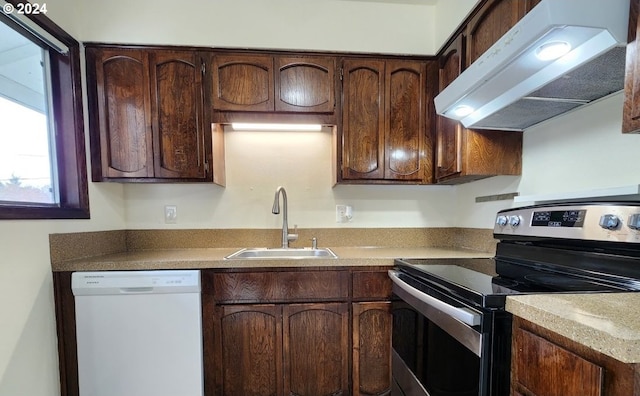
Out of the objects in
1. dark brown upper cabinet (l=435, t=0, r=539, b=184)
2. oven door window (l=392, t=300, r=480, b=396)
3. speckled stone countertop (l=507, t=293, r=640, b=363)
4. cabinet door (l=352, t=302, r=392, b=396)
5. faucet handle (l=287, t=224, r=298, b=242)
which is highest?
dark brown upper cabinet (l=435, t=0, r=539, b=184)

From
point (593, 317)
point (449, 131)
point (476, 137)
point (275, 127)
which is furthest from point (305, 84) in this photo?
point (593, 317)

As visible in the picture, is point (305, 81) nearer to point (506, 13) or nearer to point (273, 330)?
point (506, 13)

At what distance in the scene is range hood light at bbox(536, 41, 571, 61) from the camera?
2.72 ft

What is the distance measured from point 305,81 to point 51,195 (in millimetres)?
1542

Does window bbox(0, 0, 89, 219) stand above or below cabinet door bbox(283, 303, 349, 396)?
above

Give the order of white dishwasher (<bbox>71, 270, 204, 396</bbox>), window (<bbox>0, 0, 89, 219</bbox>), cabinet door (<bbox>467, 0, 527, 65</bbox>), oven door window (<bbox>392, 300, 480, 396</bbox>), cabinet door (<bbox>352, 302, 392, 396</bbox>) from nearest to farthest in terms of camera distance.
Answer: oven door window (<bbox>392, 300, 480, 396</bbox>), cabinet door (<bbox>467, 0, 527, 65</bbox>), window (<bbox>0, 0, 89, 219</bbox>), white dishwasher (<bbox>71, 270, 204, 396</bbox>), cabinet door (<bbox>352, 302, 392, 396</bbox>)

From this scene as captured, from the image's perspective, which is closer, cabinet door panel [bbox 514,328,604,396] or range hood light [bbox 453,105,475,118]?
cabinet door panel [bbox 514,328,604,396]

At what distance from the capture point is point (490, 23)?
129 cm

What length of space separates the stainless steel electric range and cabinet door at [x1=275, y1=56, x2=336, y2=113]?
1.08 meters

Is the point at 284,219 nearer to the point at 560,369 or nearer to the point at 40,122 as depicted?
the point at 40,122

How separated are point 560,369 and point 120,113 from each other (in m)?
2.17

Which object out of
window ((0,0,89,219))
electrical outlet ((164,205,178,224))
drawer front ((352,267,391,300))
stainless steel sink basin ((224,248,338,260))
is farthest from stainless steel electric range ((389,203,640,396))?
window ((0,0,89,219))

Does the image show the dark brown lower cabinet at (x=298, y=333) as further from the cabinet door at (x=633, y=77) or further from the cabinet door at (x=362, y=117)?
the cabinet door at (x=633, y=77)

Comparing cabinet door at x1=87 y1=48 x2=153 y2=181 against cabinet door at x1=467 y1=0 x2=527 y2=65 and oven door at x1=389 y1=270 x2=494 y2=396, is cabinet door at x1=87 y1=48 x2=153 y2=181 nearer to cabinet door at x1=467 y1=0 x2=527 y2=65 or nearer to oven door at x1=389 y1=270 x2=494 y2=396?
oven door at x1=389 y1=270 x2=494 y2=396
